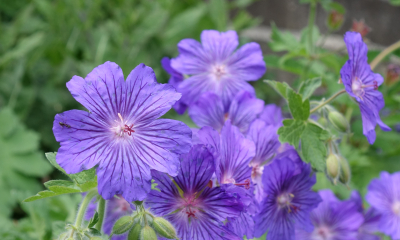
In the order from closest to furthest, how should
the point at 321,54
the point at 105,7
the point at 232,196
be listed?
1. the point at 232,196
2. the point at 321,54
3. the point at 105,7

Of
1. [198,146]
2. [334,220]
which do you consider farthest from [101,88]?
[334,220]

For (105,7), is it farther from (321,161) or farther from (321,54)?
(321,161)

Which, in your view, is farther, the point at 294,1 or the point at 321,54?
the point at 294,1

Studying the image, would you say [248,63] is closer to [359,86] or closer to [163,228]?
[359,86]

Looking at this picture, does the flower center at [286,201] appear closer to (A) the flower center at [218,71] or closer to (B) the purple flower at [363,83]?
(B) the purple flower at [363,83]

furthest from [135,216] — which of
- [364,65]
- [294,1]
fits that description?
[294,1]

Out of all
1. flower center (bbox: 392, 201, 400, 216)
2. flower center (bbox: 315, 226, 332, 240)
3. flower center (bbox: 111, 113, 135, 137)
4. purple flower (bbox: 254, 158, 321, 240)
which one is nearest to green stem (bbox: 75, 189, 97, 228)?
flower center (bbox: 111, 113, 135, 137)

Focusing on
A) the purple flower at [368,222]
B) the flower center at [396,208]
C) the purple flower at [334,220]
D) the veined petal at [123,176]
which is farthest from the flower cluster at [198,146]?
the flower center at [396,208]
